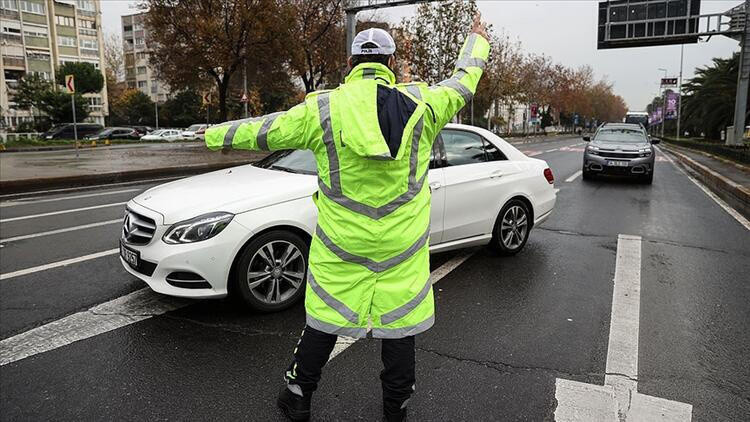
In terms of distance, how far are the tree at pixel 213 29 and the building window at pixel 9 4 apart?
4537 centimetres

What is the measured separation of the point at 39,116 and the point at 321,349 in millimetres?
57664

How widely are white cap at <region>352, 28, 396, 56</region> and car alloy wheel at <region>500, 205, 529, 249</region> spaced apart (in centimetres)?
375

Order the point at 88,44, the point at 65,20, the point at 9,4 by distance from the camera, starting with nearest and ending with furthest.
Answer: the point at 9,4, the point at 65,20, the point at 88,44

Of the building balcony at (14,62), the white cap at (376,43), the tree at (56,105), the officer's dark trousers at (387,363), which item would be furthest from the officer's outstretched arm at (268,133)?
the building balcony at (14,62)

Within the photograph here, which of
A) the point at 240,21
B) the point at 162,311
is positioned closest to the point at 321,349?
the point at 162,311

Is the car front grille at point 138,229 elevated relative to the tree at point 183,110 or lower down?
lower down

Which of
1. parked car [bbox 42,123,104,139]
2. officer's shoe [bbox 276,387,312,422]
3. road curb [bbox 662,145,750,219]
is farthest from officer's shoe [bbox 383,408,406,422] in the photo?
parked car [bbox 42,123,104,139]

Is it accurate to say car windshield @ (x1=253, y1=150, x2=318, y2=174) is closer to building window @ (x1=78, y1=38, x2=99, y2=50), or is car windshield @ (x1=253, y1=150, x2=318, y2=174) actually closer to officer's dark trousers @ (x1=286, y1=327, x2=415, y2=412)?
officer's dark trousers @ (x1=286, y1=327, x2=415, y2=412)

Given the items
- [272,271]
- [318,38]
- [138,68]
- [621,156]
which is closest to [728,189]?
[621,156]

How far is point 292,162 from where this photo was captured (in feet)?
16.6

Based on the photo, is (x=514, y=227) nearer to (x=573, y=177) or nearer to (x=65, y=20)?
(x=573, y=177)

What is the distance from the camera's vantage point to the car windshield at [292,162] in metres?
4.84

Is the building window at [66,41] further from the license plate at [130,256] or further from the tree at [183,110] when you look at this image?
the license plate at [130,256]

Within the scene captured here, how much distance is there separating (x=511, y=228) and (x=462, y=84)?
362 centimetres
